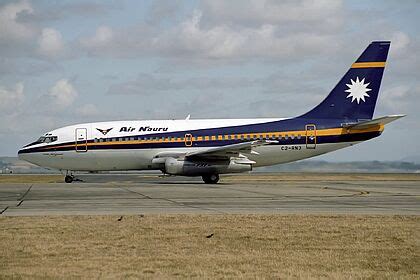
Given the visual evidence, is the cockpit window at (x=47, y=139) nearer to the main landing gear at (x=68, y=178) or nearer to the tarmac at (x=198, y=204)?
the main landing gear at (x=68, y=178)

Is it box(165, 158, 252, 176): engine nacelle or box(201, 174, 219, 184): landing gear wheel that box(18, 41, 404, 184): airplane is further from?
box(165, 158, 252, 176): engine nacelle

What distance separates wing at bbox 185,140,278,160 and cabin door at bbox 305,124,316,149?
282 cm

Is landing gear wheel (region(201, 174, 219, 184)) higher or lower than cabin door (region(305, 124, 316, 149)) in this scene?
lower

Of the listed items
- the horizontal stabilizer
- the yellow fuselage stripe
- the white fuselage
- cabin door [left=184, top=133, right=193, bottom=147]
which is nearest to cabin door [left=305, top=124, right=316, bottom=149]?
the white fuselage

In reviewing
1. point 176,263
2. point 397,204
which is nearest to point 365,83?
point 397,204

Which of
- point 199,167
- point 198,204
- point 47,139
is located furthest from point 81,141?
point 198,204

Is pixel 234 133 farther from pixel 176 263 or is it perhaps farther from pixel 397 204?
pixel 176 263

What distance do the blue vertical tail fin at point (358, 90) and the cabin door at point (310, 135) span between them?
42.7 inches

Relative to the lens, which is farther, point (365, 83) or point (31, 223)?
point (365, 83)

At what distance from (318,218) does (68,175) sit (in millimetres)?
26336

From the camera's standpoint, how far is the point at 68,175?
39.7 m

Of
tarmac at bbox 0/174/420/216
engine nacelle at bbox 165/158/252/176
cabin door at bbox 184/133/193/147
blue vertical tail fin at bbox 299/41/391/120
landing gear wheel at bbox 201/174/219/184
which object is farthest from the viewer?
blue vertical tail fin at bbox 299/41/391/120

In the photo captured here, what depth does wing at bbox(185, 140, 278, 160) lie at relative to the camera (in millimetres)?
35966

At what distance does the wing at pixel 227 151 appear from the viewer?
3597 centimetres
